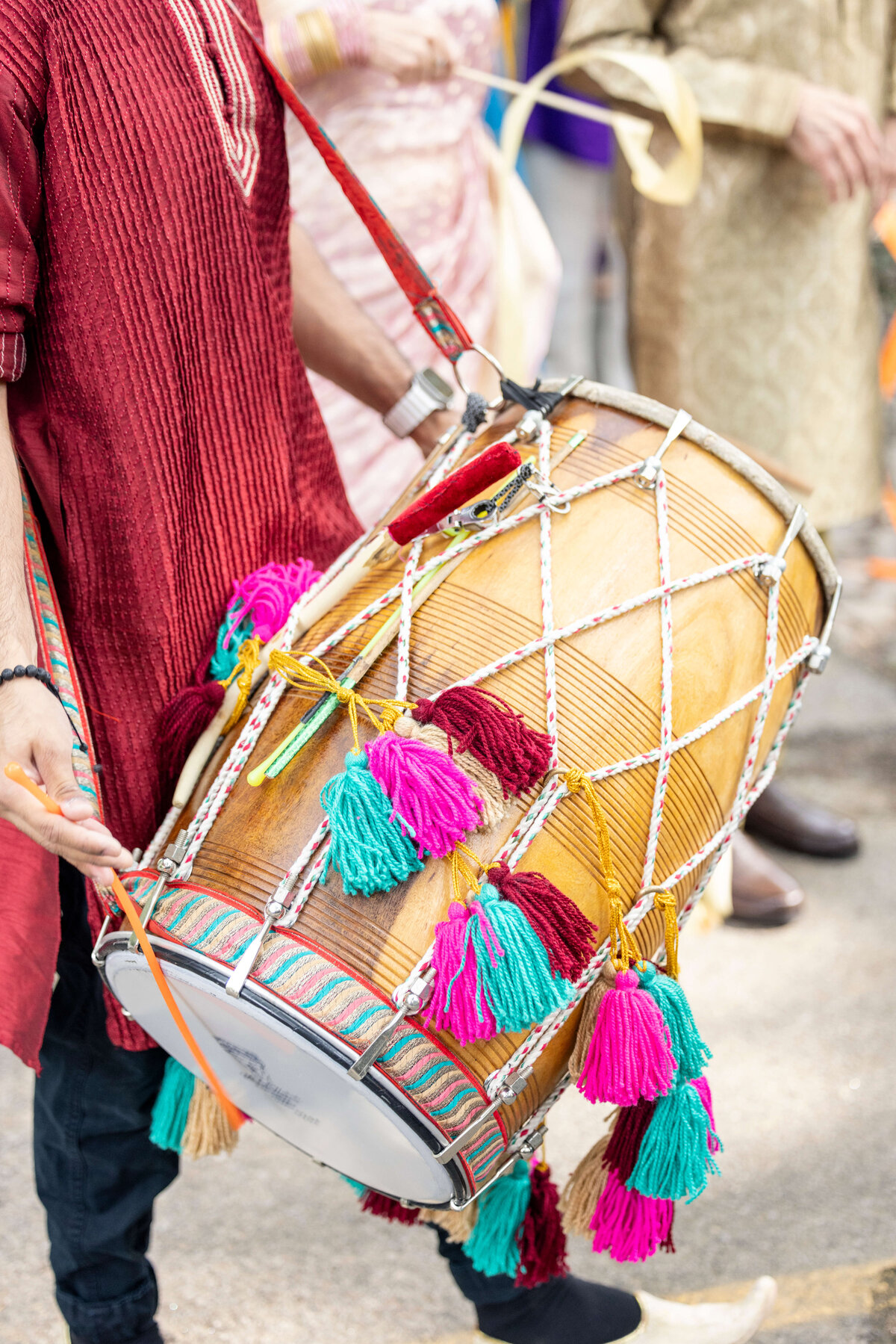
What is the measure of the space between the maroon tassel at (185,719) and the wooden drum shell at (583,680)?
0.03m

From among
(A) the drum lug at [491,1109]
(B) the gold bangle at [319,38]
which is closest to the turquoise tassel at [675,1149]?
(A) the drum lug at [491,1109]

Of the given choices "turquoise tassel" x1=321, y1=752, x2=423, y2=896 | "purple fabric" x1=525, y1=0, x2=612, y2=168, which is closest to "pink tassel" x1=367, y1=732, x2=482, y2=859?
"turquoise tassel" x1=321, y1=752, x2=423, y2=896

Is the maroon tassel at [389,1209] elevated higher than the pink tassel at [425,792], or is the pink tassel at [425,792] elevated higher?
the pink tassel at [425,792]

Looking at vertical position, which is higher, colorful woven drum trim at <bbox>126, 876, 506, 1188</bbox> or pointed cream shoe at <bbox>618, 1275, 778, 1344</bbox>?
colorful woven drum trim at <bbox>126, 876, 506, 1188</bbox>

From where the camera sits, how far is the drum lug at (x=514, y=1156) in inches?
40.8

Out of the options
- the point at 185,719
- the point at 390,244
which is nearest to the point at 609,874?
the point at 185,719

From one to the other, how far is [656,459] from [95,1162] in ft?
3.04

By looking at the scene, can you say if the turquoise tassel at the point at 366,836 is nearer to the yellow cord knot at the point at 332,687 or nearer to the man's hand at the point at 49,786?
the yellow cord knot at the point at 332,687

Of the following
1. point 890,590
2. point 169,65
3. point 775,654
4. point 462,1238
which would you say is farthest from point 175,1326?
point 890,590

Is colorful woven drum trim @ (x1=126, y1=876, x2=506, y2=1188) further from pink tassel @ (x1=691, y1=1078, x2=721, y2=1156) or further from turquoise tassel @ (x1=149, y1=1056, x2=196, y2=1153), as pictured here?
turquoise tassel @ (x1=149, y1=1056, x2=196, y2=1153)

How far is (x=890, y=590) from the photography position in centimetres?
370

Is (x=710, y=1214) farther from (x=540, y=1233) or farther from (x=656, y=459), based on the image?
(x=656, y=459)

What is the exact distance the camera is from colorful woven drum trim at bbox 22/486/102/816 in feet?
3.43

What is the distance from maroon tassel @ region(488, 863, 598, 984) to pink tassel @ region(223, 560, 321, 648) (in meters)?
0.34
